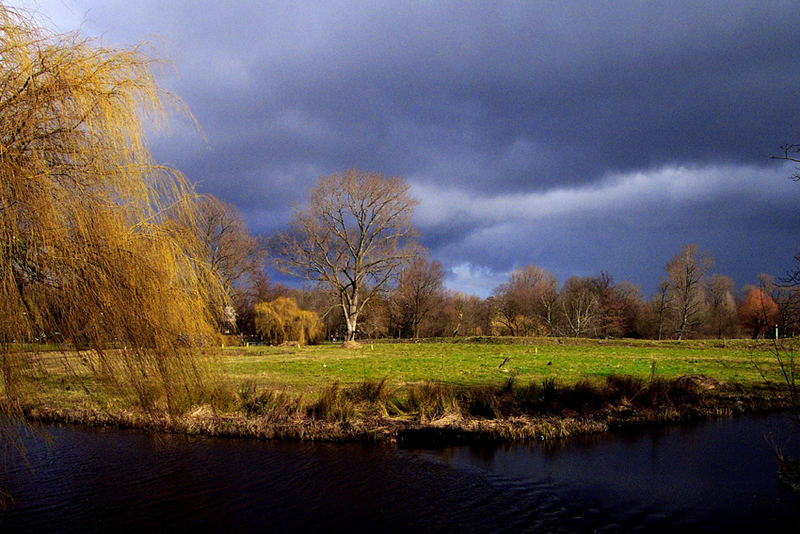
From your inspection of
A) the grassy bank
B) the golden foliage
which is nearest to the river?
the grassy bank

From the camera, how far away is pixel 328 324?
65.3 meters

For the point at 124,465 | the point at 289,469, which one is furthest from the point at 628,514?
the point at 124,465

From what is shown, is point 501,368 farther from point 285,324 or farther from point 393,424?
point 285,324

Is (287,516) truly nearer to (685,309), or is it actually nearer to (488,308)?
(685,309)

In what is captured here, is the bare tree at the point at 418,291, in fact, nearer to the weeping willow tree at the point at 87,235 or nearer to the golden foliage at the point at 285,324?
the golden foliage at the point at 285,324

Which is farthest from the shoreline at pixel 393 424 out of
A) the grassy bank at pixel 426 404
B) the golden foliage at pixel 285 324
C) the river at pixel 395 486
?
the golden foliage at pixel 285 324

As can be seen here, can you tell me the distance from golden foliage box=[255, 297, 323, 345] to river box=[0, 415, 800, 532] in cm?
3528

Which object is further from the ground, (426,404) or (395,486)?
(426,404)

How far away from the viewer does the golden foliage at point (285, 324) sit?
49.5 metres

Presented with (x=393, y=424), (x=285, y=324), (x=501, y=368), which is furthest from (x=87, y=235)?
(x=285, y=324)

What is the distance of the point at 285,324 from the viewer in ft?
164

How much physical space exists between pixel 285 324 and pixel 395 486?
40898 mm

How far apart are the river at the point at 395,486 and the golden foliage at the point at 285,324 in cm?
3528

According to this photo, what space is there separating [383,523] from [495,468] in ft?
12.2
